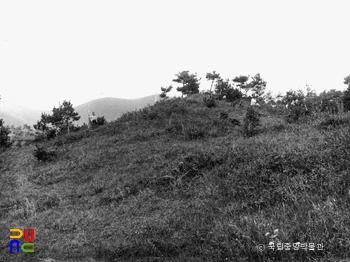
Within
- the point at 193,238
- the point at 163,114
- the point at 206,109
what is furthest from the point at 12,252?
the point at 206,109

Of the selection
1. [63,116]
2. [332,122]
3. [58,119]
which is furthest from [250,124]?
[63,116]

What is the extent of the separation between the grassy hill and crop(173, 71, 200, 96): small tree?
97.3ft

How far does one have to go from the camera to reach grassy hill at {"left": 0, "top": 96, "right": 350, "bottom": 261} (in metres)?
3.32

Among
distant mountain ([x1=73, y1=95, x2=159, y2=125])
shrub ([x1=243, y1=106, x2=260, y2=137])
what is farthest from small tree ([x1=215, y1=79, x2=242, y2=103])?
distant mountain ([x1=73, y1=95, x2=159, y2=125])

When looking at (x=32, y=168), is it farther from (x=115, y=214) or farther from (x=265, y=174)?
(x=265, y=174)

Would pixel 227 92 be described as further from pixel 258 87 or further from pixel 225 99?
pixel 258 87

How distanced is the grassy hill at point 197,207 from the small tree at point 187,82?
29.7 metres

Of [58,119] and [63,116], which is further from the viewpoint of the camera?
[63,116]

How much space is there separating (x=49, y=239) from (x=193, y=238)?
381cm

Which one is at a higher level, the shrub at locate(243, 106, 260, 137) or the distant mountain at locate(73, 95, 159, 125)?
the distant mountain at locate(73, 95, 159, 125)

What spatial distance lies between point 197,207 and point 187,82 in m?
37.0

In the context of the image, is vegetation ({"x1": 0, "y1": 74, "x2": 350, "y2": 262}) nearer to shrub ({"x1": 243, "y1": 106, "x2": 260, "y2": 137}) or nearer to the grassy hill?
the grassy hill

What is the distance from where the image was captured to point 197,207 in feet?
18.3

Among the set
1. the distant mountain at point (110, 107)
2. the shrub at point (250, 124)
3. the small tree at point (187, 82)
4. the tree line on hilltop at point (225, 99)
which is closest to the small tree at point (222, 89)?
the tree line on hilltop at point (225, 99)
